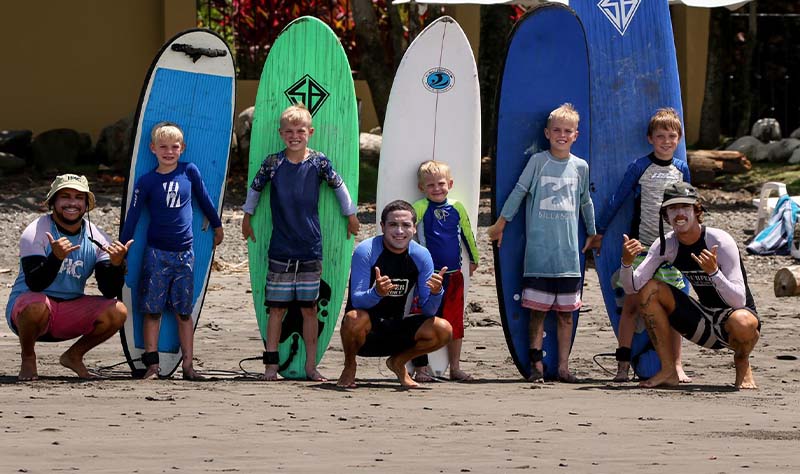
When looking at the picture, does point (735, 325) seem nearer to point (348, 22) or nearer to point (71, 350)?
point (71, 350)

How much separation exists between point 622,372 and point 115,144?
810 cm

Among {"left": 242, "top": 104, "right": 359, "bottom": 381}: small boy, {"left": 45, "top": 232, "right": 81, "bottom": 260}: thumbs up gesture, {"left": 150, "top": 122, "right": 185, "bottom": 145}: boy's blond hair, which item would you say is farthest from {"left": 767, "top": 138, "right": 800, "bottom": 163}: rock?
{"left": 45, "top": 232, "right": 81, "bottom": 260}: thumbs up gesture

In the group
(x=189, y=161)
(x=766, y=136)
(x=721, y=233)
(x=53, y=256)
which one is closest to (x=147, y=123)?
(x=189, y=161)

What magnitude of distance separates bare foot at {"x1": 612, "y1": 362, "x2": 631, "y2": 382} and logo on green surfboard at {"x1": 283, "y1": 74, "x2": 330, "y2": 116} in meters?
1.84

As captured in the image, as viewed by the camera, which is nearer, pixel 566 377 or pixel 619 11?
pixel 566 377

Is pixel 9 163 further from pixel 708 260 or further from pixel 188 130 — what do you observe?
pixel 708 260

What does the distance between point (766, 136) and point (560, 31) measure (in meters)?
9.26

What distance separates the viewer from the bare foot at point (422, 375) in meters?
6.38

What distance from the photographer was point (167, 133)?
6.40m

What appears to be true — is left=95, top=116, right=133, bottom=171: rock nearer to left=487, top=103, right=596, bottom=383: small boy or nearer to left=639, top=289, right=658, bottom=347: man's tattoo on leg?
A: left=487, top=103, right=596, bottom=383: small boy

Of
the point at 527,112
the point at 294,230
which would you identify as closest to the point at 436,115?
the point at 527,112

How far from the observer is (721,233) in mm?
6164

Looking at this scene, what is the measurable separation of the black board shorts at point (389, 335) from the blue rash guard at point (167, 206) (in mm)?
947

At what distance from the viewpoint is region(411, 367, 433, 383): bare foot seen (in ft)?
20.9
